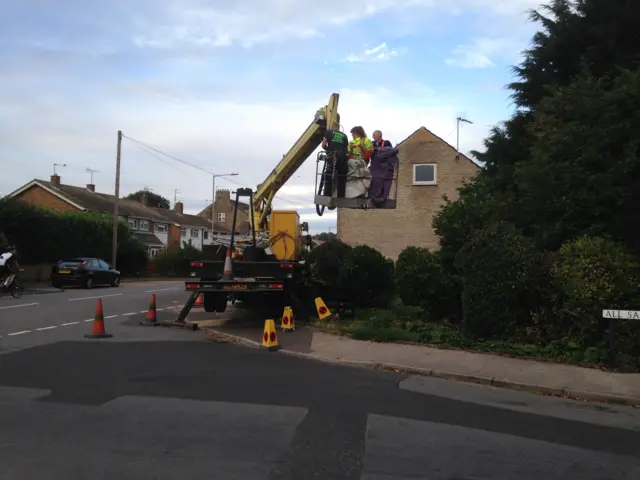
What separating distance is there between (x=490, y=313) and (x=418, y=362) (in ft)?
7.83

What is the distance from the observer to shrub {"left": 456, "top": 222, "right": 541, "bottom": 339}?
11.5m

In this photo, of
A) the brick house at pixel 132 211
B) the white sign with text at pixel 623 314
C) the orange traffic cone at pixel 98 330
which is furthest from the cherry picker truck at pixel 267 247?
the brick house at pixel 132 211

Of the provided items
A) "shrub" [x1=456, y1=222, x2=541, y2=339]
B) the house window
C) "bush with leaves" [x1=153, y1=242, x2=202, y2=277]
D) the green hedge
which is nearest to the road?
"shrub" [x1=456, y1=222, x2=541, y2=339]

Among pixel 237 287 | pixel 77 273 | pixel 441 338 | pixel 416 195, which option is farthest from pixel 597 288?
pixel 77 273

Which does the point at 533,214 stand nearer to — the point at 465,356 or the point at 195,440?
the point at 465,356

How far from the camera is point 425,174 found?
3050 cm

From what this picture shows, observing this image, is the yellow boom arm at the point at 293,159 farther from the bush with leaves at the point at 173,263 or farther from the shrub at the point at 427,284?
the bush with leaves at the point at 173,263

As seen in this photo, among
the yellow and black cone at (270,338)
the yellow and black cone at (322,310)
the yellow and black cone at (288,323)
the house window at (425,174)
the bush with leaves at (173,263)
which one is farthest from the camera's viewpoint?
the bush with leaves at (173,263)

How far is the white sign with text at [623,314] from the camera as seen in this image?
926 centimetres

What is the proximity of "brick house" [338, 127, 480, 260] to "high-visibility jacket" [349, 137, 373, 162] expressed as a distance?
16.9 metres

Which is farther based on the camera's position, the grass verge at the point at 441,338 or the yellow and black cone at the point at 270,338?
the yellow and black cone at the point at 270,338

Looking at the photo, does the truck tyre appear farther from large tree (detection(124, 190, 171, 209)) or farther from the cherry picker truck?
large tree (detection(124, 190, 171, 209))

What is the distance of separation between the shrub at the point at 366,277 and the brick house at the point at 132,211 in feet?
101

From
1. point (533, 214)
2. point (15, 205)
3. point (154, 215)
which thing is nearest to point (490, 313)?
point (533, 214)
